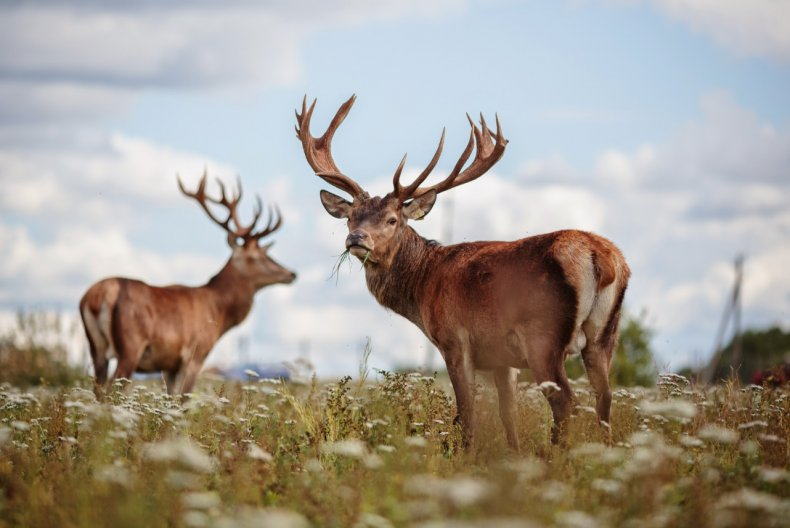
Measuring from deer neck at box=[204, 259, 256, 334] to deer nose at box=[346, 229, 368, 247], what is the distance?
6.56 m

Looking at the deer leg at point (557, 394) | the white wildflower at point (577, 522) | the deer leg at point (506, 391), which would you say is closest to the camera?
the white wildflower at point (577, 522)

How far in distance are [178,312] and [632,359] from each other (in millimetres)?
11526

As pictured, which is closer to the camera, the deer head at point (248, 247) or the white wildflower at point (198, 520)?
the white wildflower at point (198, 520)

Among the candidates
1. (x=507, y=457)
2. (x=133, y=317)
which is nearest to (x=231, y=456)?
(x=507, y=457)

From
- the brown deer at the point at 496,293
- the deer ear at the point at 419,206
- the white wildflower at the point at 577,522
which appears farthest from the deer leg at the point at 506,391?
the white wildflower at the point at 577,522

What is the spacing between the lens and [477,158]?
1010cm

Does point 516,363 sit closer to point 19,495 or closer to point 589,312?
point 589,312

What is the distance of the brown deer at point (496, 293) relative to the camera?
7555mm

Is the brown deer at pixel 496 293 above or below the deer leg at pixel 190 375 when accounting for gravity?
above

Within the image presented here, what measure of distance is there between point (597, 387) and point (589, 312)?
62cm

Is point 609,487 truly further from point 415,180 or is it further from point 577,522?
point 415,180

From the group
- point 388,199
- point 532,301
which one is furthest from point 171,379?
point 532,301

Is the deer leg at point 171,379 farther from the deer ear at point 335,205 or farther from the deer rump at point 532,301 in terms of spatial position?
the deer rump at point 532,301

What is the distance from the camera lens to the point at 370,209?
9344 millimetres
